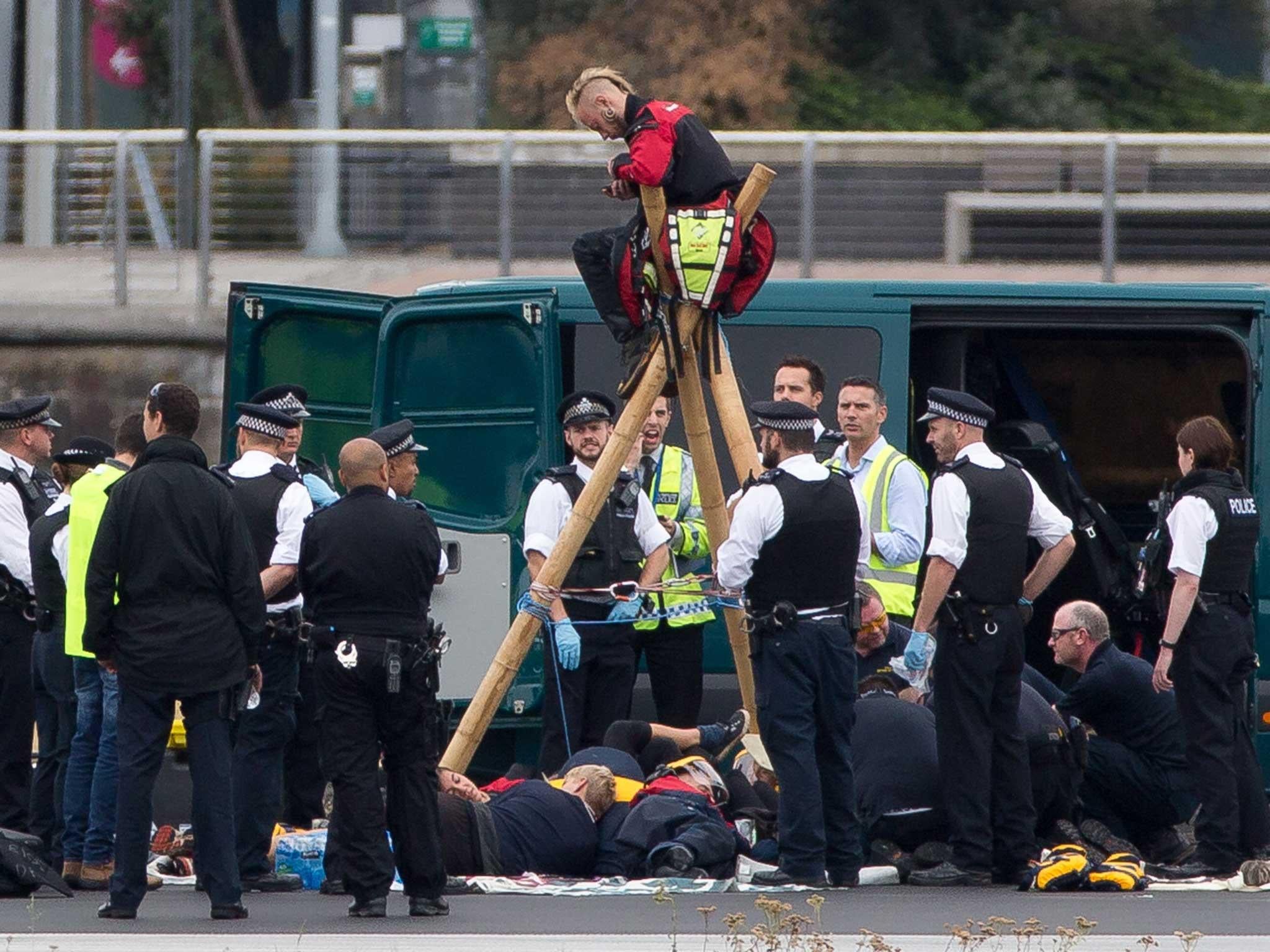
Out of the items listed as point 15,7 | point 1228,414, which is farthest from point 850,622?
point 15,7

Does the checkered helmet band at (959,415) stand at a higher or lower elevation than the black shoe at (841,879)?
higher

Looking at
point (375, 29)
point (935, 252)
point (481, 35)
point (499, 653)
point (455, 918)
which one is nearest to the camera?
point (455, 918)

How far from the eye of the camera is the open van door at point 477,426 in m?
9.30

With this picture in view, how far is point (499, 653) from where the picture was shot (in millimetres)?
8656

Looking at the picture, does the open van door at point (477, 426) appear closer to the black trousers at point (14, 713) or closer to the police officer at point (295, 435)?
the police officer at point (295, 435)

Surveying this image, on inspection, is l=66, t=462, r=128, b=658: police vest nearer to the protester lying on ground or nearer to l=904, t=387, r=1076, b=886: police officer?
the protester lying on ground

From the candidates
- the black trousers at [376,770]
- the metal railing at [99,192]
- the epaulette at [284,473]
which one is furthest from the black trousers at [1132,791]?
the metal railing at [99,192]

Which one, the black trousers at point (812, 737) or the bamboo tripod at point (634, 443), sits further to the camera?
the bamboo tripod at point (634, 443)

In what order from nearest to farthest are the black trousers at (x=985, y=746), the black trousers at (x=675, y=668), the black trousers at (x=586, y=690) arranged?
the black trousers at (x=985, y=746) < the black trousers at (x=586, y=690) < the black trousers at (x=675, y=668)

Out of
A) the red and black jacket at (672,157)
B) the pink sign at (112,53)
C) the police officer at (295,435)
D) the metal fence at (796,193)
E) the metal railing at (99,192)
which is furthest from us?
the pink sign at (112,53)

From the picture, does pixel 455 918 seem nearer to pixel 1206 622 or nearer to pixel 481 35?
pixel 1206 622

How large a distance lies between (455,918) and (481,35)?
51.3 ft

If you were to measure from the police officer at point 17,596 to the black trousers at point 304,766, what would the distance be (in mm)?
1033

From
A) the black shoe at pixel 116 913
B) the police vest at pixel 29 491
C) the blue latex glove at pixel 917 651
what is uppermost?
the police vest at pixel 29 491
